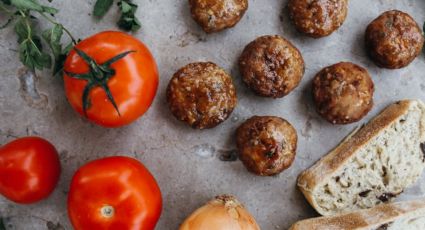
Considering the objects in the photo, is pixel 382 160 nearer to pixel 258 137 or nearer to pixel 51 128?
pixel 258 137

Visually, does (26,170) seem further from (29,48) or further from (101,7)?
(101,7)

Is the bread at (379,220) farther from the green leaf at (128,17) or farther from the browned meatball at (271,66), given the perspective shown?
the green leaf at (128,17)

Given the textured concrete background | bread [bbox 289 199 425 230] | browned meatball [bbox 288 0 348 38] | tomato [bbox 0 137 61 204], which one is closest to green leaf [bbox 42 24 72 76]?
the textured concrete background

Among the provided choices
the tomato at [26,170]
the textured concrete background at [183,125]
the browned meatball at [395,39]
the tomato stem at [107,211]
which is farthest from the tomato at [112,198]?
the browned meatball at [395,39]

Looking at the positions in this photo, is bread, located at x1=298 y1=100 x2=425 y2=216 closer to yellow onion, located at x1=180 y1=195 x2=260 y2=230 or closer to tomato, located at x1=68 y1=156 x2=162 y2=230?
yellow onion, located at x1=180 y1=195 x2=260 y2=230

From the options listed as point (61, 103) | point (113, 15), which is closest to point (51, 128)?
point (61, 103)
